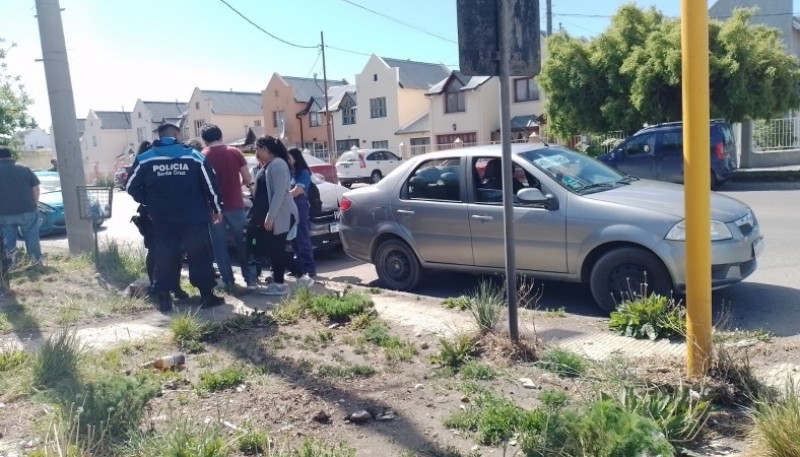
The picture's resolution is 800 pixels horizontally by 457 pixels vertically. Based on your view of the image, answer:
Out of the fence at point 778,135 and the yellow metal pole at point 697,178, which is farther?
the fence at point 778,135

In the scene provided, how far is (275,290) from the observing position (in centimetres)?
771

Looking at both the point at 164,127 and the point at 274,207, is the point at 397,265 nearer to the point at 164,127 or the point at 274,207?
the point at 274,207

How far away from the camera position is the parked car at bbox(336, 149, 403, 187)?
35.2 metres

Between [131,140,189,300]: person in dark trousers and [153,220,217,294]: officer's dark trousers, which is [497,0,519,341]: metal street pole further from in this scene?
[131,140,189,300]: person in dark trousers

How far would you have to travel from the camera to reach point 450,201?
24.8 feet

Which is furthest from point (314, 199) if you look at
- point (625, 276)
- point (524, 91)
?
point (524, 91)

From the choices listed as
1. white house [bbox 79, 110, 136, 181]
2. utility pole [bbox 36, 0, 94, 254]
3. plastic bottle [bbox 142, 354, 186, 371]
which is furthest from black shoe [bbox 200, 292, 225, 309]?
white house [bbox 79, 110, 136, 181]

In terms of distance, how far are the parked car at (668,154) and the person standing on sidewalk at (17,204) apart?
1310 centimetres

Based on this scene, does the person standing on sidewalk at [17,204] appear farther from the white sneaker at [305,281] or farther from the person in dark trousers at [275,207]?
the white sneaker at [305,281]

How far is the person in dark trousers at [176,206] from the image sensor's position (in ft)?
22.3

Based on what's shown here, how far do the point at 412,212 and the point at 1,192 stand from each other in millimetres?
5465

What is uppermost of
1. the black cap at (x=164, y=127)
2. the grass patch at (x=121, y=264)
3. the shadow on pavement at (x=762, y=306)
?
the black cap at (x=164, y=127)

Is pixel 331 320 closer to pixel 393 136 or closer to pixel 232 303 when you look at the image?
pixel 232 303

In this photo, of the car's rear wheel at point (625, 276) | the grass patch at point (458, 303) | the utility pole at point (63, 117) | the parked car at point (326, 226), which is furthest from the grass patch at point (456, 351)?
the utility pole at point (63, 117)
